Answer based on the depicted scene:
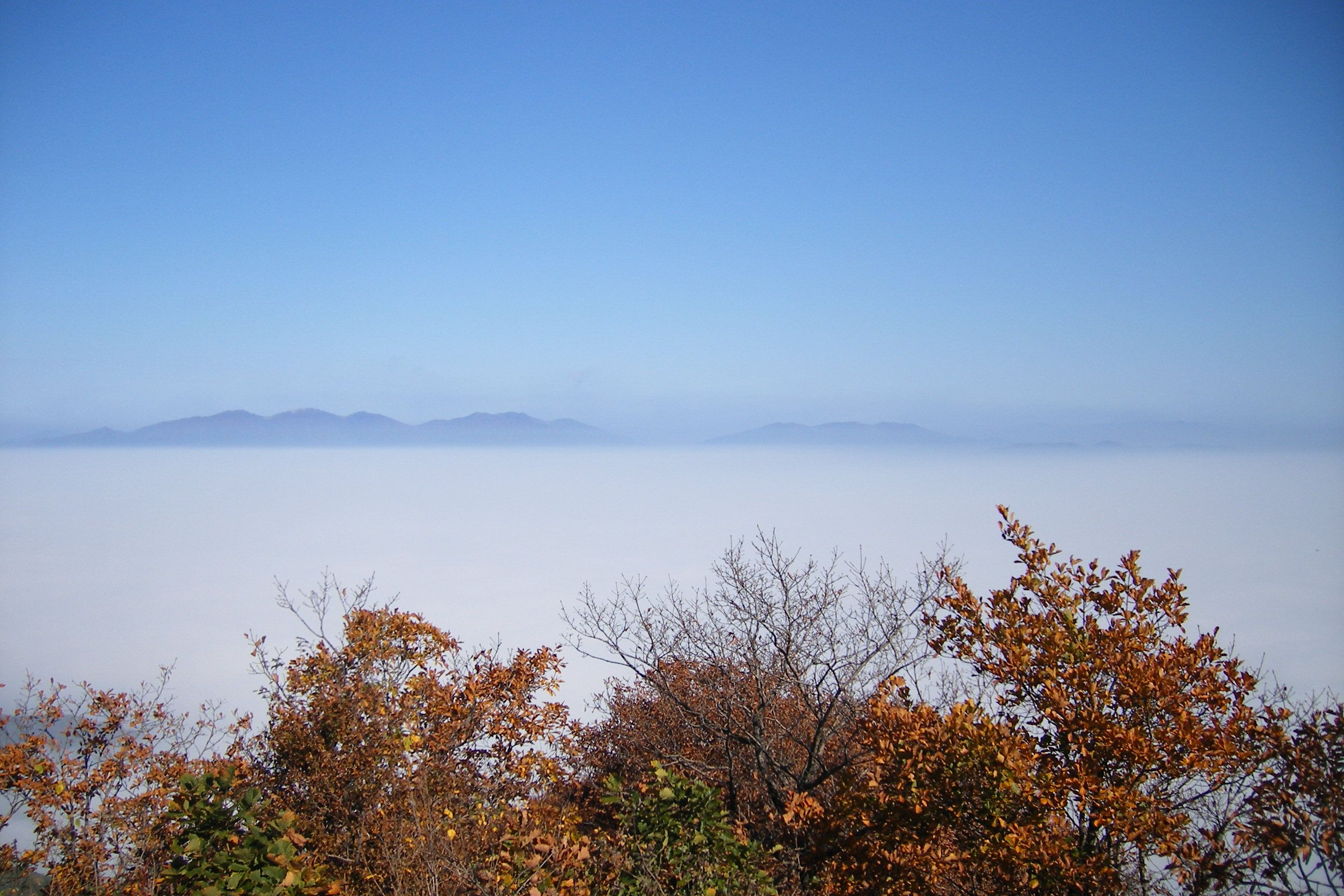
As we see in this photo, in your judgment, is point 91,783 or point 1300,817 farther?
point 91,783

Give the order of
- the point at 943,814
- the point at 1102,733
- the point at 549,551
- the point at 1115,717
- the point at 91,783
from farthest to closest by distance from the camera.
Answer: the point at 549,551, the point at 91,783, the point at 1115,717, the point at 943,814, the point at 1102,733

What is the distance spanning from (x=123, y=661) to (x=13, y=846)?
69101mm

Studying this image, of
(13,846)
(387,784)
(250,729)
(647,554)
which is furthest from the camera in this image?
(647,554)

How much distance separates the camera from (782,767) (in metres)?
9.23

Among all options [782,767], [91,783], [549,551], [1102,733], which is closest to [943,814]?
[1102,733]

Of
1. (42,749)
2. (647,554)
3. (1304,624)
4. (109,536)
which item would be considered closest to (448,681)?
(42,749)

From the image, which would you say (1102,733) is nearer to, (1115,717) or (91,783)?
(1115,717)

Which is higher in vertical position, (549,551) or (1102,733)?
(1102,733)

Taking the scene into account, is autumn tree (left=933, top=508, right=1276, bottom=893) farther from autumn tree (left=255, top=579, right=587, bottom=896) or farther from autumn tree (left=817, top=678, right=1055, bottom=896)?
autumn tree (left=255, top=579, right=587, bottom=896)

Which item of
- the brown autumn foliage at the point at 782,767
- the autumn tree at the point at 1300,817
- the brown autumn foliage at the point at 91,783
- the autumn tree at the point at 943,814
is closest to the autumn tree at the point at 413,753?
the brown autumn foliage at the point at 782,767

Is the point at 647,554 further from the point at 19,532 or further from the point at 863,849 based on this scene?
the point at 19,532

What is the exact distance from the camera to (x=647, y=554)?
107875mm

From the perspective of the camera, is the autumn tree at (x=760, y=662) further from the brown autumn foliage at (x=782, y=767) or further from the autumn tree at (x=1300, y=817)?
the autumn tree at (x=1300, y=817)

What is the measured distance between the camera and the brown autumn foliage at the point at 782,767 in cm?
507
